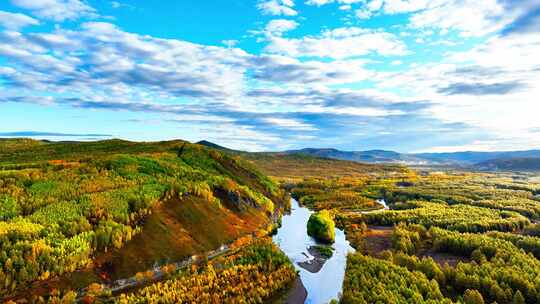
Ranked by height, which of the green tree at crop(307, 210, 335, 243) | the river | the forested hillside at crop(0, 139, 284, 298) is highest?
the forested hillside at crop(0, 139, 284, 298)

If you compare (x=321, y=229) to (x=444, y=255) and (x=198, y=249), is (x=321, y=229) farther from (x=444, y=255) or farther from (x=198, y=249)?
(x=198, y=249)

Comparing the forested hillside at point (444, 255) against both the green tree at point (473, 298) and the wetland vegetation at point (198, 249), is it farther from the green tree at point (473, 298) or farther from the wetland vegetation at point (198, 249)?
the wetland vegetation at point (198, 249)

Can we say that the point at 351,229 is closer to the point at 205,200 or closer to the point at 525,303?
the point at 205,200

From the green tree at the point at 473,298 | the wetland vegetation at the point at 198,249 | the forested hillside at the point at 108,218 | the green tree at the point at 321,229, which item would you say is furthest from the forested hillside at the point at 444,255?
the forested hillside at the point at 108,218

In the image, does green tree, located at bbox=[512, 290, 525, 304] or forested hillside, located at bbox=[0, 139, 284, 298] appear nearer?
forested hillside, located at bbox=[0, 139, 284, 298]

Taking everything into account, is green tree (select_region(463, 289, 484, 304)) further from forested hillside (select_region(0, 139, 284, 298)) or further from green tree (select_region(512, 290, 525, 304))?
forested hillside (select_region(0, 139, 284, 298))

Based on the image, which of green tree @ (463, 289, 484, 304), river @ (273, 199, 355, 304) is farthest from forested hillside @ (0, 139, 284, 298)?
green tree @ (463, 289, 484, 304)

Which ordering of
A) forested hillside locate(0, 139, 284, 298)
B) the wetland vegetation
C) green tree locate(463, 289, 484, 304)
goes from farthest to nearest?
green tree locate(463, 289, 484, 304)
the wetland vegetation
forested hillside locate(0, 139, 284, 298)

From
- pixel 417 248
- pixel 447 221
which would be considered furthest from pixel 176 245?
pixel 447 221

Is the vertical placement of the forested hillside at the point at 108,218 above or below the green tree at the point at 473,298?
above

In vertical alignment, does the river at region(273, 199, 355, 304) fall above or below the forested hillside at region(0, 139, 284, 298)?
below
